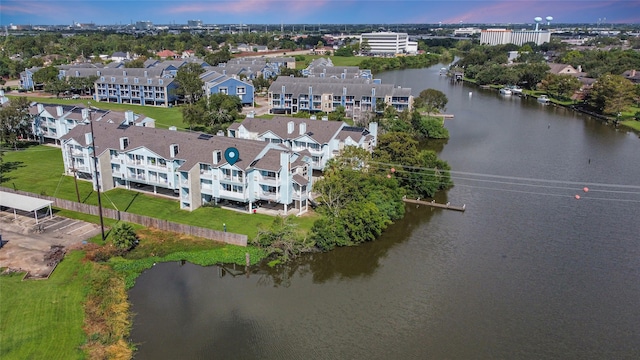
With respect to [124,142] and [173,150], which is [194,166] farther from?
[124,142]

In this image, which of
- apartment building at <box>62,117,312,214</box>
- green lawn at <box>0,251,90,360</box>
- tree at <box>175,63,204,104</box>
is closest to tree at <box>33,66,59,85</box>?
tree at <box>175,63,204,104</box>

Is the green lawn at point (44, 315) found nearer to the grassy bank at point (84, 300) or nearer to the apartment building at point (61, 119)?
the grassy bank at point (84, 300)

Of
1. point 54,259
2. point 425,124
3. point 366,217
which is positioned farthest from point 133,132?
point 425,124

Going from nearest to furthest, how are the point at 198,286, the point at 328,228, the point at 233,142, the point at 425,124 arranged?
the point at 198,286
the point at 328,228
the point at 233,142
the point at 425,124

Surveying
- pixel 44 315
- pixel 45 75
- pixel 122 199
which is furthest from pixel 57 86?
pixel 44 315

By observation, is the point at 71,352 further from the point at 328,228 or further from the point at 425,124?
the point at 425,124

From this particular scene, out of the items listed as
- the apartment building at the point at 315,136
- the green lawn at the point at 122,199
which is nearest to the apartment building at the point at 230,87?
the apartment building at the point at 315,136
